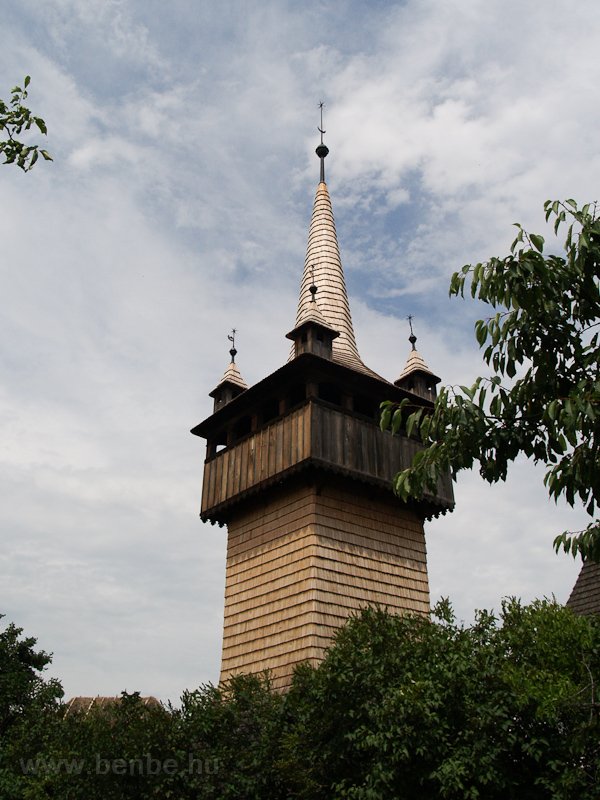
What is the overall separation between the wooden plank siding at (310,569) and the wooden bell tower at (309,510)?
3 cm

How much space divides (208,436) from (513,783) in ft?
44.7

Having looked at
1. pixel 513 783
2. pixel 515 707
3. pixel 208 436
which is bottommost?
pixel 513 783

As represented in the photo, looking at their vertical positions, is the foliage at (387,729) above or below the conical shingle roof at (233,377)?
below

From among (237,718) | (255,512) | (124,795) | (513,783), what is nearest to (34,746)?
(124,795)

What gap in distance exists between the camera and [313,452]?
17906 mm

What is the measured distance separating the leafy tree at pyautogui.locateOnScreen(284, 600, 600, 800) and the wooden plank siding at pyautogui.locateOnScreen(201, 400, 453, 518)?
5605 millimetres

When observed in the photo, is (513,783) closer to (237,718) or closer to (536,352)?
(237,718)

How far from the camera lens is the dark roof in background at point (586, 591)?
2233 cm

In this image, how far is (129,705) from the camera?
16.4 metres

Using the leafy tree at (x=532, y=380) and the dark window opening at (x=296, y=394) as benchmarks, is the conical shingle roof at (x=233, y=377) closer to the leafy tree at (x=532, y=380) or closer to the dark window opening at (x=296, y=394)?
the dark window opening at (x=296, y=394)

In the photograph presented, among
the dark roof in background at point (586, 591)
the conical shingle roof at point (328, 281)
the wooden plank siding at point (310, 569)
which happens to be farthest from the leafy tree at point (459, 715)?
the dark roof in background at point (586, 591)

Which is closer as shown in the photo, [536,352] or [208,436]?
[536,352]

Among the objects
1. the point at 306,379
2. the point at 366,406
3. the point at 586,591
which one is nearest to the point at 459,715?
the point at 306,379

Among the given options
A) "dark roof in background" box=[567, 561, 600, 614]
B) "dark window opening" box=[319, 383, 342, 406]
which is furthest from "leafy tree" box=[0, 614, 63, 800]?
"dark roof in background" box=[567, 561, 600, 614]
